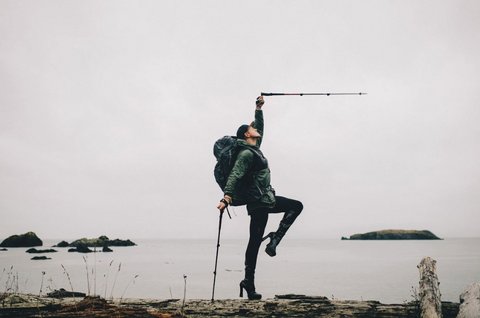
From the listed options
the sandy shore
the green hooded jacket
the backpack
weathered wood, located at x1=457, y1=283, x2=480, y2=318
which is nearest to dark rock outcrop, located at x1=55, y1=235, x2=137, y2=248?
the sandy shore

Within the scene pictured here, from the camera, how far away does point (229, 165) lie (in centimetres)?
506

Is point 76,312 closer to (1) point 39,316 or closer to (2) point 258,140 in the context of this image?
(1) point 39,316

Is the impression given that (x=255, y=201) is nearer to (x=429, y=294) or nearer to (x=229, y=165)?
(x=229, y=165)

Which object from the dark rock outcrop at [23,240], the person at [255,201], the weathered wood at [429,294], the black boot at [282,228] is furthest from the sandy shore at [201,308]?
the dark rock outcrop at [23,240]

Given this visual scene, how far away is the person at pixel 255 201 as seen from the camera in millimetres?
4812

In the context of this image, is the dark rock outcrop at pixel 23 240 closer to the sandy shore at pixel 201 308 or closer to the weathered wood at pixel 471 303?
the sandy shore at pixel 201 308

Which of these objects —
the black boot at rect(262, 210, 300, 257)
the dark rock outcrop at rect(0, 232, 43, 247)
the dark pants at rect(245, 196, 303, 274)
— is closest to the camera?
the dark pants at rect(245, 196, 303, 274)

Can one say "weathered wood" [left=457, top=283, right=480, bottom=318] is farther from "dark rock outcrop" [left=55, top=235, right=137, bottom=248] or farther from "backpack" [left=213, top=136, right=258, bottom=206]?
"dark rock outcrop" [left=55, top=235, right=137, bottom=248]

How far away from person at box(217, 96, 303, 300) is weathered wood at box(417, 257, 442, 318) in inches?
77.7

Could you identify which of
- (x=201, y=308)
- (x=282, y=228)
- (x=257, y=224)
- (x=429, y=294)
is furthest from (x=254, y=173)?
(x=429, y=294)

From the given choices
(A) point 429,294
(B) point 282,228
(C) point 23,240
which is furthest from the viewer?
(C) point 23,240

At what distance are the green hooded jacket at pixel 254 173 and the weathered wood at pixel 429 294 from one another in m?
2.24

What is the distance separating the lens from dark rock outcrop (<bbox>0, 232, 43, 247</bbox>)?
54912 millimetres

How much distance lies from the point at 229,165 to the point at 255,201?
71 centimetres
